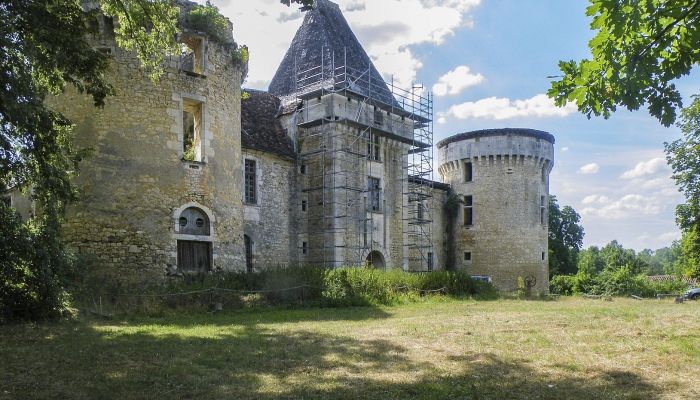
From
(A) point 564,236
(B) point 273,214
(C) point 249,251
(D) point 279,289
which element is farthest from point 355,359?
(A) point 564,236

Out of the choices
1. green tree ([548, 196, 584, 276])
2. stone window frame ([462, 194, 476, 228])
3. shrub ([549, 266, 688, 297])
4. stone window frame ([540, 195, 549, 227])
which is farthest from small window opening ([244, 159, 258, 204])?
green tree ([548, 196, 584, 276])

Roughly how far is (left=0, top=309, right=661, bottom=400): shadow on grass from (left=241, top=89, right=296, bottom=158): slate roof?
40.3 ft

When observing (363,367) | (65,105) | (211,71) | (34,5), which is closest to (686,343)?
(363,367)

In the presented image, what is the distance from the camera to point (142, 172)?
1506 centimetres

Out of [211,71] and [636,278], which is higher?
[211,71]

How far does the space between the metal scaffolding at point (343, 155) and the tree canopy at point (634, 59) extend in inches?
662

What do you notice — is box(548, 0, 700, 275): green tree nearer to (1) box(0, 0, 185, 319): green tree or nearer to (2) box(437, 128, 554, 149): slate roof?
(1) box(0, 0, 185, 319): green tree

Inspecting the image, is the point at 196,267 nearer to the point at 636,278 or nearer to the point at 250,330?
the point at 250,330

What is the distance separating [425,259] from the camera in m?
28.2

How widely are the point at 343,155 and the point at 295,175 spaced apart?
2.06 m

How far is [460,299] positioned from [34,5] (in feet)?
52.1

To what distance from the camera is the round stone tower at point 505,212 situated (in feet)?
100

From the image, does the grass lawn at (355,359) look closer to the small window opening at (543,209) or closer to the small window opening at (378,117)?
the small window opening at (378,117)

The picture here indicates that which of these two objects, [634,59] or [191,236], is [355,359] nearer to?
[634,59]
